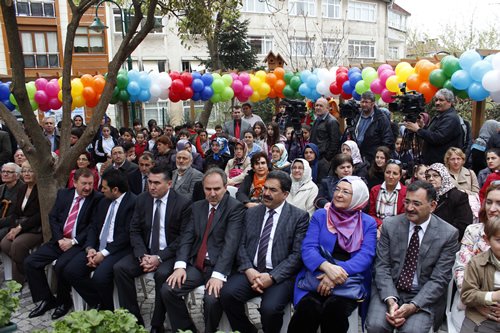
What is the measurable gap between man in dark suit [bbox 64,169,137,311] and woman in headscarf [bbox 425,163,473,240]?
3.18m

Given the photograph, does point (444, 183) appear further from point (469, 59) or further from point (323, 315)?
point (469, 59)

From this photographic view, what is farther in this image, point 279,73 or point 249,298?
point 279,73

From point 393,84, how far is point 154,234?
5052 mm

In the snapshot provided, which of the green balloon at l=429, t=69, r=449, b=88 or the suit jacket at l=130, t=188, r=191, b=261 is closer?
the suit jacket at l=130, t=188, r=191, b=261

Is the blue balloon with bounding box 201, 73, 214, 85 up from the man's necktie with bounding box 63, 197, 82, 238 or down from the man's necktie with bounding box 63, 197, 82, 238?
up

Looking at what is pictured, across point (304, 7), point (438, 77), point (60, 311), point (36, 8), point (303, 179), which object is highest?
point (304, 7)

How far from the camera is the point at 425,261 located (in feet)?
A: 10.4

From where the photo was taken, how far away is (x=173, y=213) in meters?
4.18

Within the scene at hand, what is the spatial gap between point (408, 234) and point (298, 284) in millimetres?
989

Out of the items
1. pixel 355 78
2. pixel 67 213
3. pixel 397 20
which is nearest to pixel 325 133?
pixel 355 78

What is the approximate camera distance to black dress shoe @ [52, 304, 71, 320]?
171 inches

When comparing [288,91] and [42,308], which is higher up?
[288,91]

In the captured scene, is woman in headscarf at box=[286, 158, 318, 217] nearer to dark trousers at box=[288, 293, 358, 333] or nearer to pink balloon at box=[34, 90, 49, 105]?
dark trousers at box=[288, 293, 358, 333]

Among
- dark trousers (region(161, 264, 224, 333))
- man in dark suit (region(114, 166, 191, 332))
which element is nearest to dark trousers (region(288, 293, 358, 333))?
dark trousers (region(161, 264, 224, 333))
